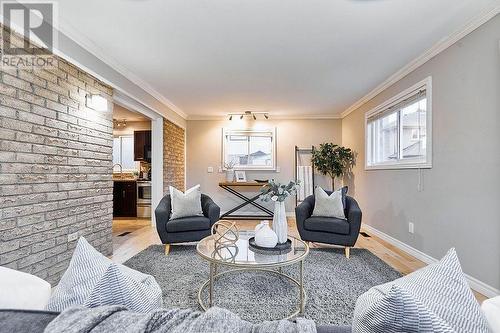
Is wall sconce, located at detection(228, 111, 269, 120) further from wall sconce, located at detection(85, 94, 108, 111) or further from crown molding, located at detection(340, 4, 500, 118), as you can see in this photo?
wall sconce, located at detection(85, 94, 108, 111)

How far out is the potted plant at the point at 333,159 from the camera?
5.24m

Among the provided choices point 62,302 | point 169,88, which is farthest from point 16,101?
point 169,88

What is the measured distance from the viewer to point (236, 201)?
605cm

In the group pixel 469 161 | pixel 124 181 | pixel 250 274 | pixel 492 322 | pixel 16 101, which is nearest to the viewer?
pixel 492 322

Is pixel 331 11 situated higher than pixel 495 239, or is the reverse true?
pixel 331 11

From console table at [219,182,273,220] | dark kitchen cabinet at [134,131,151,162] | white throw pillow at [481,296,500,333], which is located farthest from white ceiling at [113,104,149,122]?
white throw pillow at [481,296,500,333]

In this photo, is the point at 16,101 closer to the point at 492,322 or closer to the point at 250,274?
the point at 250,274

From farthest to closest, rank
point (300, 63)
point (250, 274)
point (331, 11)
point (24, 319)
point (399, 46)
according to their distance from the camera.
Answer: point (300, 63)
point (399, 46)
point (250, 274)
point (331, 11)
point (24, 319)

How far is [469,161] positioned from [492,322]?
7.18 feet

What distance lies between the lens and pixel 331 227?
10.2 ft

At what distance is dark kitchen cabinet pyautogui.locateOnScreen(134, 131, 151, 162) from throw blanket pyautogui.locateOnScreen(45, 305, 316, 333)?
5.73m

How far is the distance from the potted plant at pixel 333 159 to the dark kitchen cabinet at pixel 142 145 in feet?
12.3

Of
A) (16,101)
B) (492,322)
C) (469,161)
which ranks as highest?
(16,101)

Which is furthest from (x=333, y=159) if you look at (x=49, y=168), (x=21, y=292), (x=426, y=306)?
(x=21, y=292)
